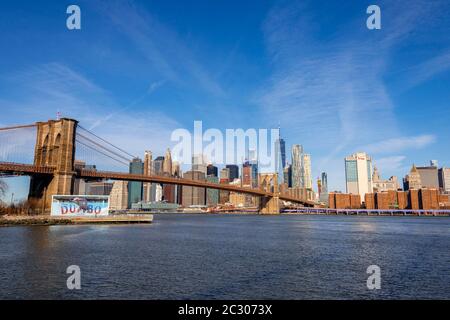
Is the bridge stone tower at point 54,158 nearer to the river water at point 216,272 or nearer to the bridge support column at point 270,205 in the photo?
the river water at point 216,272

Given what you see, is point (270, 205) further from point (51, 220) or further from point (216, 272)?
point (216, 272)

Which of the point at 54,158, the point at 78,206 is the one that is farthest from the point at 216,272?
the point at 54,158

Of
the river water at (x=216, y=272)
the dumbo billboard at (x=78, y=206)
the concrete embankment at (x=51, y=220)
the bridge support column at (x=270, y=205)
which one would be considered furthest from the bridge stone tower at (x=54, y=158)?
the bridge support column at (x=270, y=205)

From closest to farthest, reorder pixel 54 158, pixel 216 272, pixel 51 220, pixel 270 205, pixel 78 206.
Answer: pixel 216 272 < pixel 51 220 < pixel 78 206 < pixel 54 158 < pixel 270 205

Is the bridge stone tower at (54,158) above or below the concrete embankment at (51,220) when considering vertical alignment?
above

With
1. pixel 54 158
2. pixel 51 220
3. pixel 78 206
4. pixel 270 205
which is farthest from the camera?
pixel 270 205

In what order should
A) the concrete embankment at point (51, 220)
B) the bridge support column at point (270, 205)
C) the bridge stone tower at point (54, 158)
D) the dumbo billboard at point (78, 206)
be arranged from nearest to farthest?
the concrete embankment at point (51, 220) → the dumbo billboard at point (78, 206) → the bridge stone tower at point (54, 158) → the bridge support column at point (270, 205)

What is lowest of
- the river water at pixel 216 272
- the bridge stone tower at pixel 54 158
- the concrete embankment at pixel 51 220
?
the river water at pixel 216 272

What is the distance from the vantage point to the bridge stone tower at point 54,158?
238 ft

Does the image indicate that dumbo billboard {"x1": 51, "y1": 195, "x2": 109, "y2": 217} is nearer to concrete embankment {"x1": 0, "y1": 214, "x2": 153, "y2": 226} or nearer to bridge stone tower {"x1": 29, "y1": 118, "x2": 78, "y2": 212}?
concrete embankment {"x1": 0, "y1": 214, "x2": 153, "y2": 226}

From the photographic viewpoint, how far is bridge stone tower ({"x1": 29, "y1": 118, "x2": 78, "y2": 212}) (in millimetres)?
72688

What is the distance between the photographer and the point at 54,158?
3004 inches
